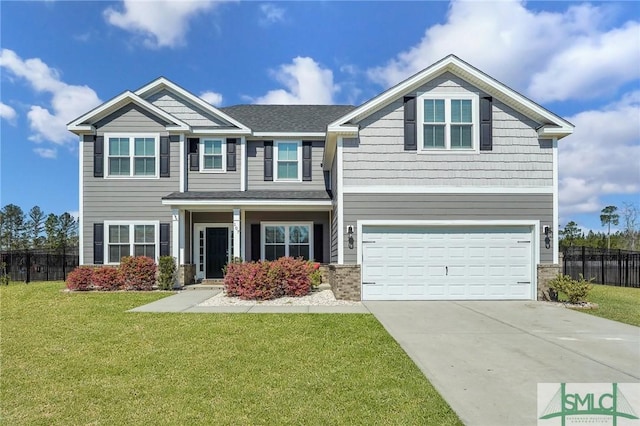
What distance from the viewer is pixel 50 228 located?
31.5 m

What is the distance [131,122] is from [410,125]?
34.2 ft

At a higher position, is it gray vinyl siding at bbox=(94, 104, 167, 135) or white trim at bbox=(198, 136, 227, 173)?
gray vinyl siding at bbox=(94, 104, 167, 135)

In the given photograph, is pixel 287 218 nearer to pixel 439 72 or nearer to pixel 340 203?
pixel 340 203

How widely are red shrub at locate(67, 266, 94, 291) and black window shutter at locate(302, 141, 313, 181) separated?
8.55 meters

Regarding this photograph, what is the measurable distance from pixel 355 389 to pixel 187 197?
11276mm

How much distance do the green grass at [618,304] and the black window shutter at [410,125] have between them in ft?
20.7

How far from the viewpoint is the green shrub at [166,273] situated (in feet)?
44.4

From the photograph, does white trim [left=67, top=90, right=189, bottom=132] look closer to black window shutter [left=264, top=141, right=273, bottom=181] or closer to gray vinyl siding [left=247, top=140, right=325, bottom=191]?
gray vinyl siding [left=247, top=140, right=325, bottom=191]

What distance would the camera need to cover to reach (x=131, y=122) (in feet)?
48.4

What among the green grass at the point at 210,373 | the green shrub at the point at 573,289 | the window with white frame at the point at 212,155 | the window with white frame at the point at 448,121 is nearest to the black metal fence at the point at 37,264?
the window with white frame at the point at 212,155

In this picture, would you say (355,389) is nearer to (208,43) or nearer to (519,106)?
(519,106)

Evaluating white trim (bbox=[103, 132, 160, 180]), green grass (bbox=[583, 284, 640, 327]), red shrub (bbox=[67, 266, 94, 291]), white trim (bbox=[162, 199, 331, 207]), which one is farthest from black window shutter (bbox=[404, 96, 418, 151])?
red shrub (bbox=[67, 266, 94, 291])

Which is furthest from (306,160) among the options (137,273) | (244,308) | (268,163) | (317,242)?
(244,308)

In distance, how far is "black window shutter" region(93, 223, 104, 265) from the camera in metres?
14.4
